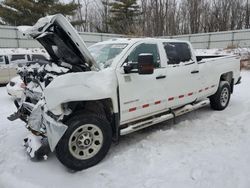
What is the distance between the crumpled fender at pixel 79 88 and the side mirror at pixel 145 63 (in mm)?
477

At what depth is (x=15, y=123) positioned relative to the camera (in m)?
5.73

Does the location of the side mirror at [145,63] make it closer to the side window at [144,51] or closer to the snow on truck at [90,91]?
the snow on truck at [90,91]

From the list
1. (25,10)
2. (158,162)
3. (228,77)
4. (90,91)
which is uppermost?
(25,10)

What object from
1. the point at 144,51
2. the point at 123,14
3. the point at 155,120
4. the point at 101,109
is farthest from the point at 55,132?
the point at 123,14

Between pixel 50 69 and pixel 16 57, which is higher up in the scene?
pixel 16 57

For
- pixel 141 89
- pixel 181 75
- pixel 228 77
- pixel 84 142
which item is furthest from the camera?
pixel 228 77

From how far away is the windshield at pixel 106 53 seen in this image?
13.4 ft

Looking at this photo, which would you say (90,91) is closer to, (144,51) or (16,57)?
(144,51)

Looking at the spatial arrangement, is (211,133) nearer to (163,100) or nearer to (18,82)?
(163,100)

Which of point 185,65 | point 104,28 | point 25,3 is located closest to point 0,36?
point 25,3

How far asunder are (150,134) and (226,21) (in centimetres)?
3409

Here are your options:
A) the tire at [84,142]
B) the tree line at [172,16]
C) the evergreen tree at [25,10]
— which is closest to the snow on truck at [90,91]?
the tire at [84,142]

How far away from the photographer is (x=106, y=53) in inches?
174

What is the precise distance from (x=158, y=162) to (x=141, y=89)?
1.27 metres
